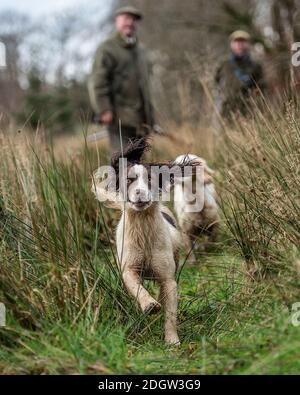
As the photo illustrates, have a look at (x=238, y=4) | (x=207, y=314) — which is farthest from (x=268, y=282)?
(x=238, y=4)

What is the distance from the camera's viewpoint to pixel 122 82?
A: 9.70 m

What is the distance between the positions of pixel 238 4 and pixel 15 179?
16407mm

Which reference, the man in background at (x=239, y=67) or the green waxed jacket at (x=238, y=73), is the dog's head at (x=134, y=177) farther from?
the man in background at (x=239, y=67)

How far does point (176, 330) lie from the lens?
4727mm

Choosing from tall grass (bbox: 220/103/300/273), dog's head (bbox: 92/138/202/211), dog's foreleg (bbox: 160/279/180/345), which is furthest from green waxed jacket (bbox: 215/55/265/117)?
dog's foreleg (bbox: 160/279/180/345)

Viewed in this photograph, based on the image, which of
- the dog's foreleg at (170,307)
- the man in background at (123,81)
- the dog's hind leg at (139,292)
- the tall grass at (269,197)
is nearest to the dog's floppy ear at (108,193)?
the dog's hind leg at (139,292)

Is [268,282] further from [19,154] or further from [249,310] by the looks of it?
[19,154]

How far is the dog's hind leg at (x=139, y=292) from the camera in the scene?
4.60m

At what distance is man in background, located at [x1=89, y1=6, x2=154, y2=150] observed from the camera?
948 cm

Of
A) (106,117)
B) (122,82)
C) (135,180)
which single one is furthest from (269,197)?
(122,82)

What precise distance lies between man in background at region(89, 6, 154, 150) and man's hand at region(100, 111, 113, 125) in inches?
3.5

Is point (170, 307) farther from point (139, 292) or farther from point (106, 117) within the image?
point (106, 117)

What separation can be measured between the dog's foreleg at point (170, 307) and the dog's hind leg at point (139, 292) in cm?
13

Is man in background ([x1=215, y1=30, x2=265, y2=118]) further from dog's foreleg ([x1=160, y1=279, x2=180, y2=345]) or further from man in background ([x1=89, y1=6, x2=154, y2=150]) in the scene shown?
dog's foreleg ([x1=160, y1=279, x2=180, y2=345])
